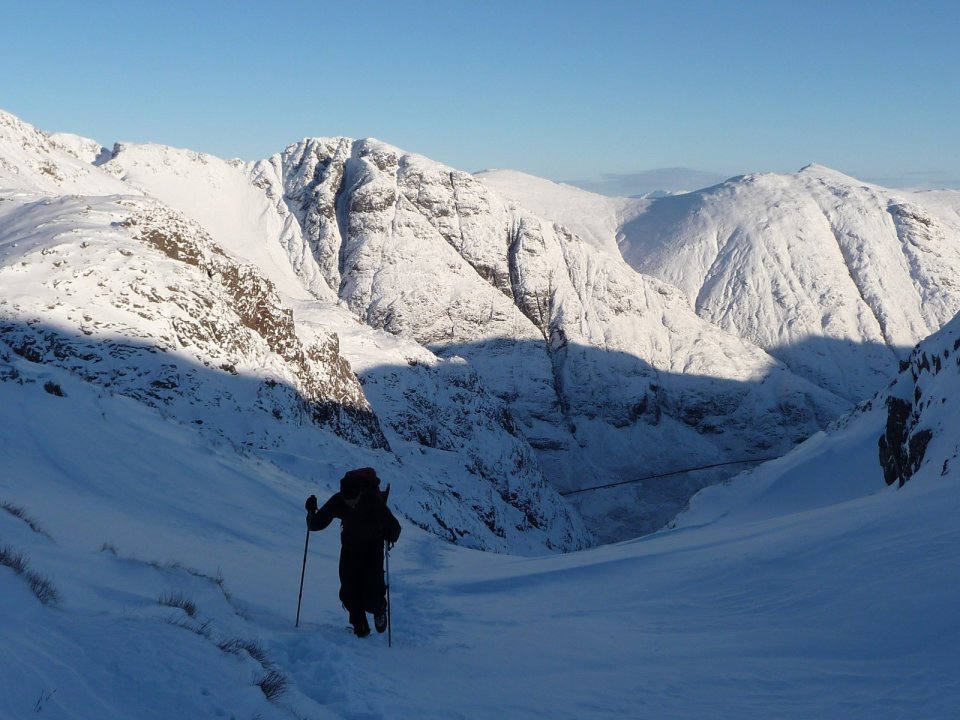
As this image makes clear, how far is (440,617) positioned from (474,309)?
7792cm

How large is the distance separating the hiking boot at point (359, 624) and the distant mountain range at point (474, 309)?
18.5 metres

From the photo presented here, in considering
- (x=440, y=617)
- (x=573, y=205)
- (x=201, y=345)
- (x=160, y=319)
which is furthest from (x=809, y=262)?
(x=440, y=617)

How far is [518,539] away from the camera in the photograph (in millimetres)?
38594

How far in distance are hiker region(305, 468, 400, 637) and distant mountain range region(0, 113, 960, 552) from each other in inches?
717

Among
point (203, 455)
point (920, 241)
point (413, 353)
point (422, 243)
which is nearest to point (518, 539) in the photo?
point (413, 353)

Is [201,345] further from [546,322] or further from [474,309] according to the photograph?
[546,322]

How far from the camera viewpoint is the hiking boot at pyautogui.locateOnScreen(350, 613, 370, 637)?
6445 millimetres

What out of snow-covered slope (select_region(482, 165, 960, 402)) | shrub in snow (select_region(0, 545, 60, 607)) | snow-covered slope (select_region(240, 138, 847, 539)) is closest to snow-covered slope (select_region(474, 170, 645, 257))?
snow-covered slope (select_region(482, 165, 960, 402))

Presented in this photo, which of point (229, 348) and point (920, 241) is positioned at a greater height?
point (920, 241)

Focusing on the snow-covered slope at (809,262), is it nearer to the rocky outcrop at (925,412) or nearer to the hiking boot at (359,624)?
the rocky outcrop at (925,412)

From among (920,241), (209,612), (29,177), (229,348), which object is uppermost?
(920,241)

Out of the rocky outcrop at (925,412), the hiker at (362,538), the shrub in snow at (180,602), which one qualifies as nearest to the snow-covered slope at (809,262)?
the rocky outcrop at (925,412)

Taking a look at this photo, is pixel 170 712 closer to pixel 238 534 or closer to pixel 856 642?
pixel 856 642

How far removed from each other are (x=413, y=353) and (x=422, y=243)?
4152cm
